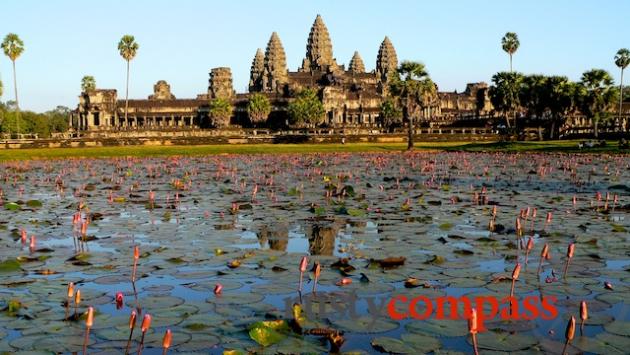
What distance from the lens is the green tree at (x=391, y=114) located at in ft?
452

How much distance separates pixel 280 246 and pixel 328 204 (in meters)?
5.54

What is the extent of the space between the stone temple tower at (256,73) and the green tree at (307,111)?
162 feet

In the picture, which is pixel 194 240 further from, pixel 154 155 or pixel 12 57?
pixel 12 57

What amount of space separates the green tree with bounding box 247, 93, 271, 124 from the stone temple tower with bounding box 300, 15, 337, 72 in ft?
133

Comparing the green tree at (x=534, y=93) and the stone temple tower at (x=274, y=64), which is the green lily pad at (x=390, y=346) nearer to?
the green tree at (x=534, y=93)

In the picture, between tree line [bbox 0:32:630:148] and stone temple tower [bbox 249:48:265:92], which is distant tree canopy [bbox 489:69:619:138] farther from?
stone temple tower [bbox 249:48:265:92]

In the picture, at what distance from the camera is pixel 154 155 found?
1981 inches

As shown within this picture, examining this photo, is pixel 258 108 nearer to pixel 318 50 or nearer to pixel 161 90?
pixel 318 50

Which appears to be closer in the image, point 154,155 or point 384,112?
point 154,155

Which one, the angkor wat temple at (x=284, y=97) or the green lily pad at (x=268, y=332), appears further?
the angkor wat temple at (x=284, y=97)

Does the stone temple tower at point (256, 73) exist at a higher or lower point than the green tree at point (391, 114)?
higher

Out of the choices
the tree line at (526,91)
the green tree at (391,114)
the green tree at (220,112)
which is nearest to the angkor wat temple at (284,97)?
the green tree at (391,114)

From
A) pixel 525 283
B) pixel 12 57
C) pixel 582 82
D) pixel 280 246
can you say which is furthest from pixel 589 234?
pixel 12 57

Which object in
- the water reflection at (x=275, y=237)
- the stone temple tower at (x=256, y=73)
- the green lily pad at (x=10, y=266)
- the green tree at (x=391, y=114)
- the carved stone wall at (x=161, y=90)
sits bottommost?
the water reflection at (x=275, y=237)
